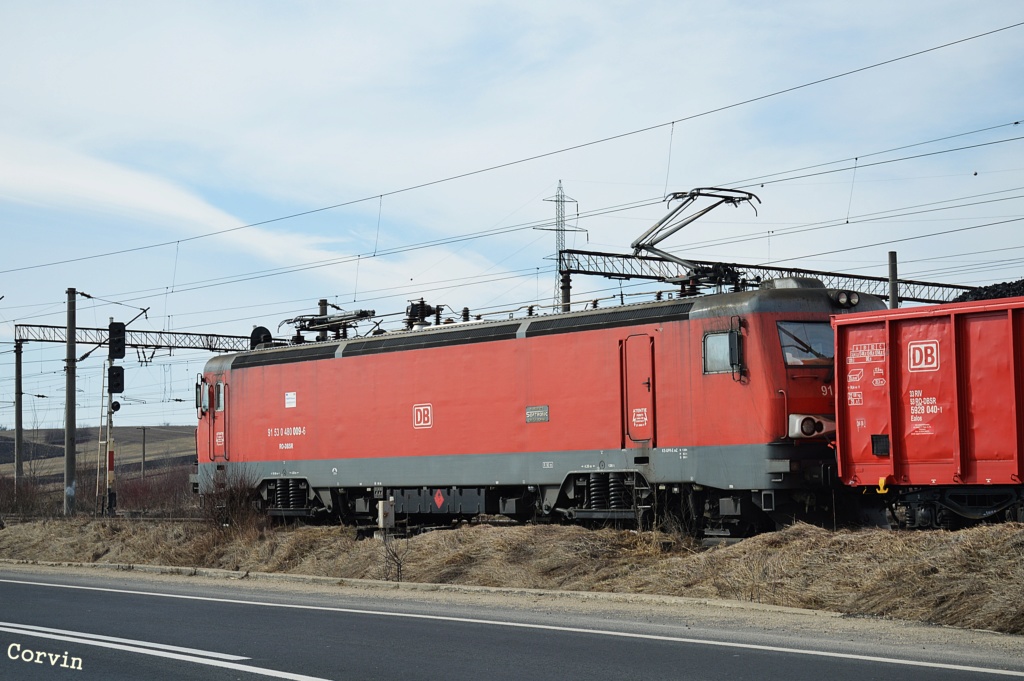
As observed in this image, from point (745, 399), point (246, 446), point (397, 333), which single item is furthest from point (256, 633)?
point (246, 446)

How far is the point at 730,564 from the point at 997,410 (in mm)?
3797

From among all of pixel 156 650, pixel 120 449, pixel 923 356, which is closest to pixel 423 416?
pixel 923 356

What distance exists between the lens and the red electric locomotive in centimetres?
1675

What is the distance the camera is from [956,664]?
885 centimetres

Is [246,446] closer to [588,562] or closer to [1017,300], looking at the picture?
[588,562]

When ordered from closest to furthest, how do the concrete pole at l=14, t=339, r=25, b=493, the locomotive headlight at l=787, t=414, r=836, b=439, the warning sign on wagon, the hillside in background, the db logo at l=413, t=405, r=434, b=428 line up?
1. the warning sign on wagon
2. the locomotive headlight at l=787, t=414, r=836, b=439
3. the db logo at l=413, t=405, r=434, b=428
4. the concrete pole at l=14, t=339, r=25, b=493
5. the hillside in background

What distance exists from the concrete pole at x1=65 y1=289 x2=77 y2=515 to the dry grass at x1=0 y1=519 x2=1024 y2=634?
7.18m

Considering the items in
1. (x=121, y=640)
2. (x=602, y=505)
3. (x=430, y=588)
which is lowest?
(x=430, y=588)

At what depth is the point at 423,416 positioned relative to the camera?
21.9 meters

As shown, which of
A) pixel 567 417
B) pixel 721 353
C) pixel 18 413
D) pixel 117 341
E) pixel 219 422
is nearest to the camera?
Result: pixel 721 353

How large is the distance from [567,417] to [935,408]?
21.1 feet

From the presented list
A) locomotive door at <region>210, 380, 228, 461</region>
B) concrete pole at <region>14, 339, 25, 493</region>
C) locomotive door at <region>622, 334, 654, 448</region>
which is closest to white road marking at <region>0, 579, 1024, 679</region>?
locomotive door at <region>622, 334, 654, 448</region>

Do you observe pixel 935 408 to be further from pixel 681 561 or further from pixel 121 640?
pixel 121 640

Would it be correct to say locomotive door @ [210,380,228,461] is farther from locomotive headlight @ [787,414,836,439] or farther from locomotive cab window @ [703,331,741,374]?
locomotive headlight @ [787,414,836,439]
